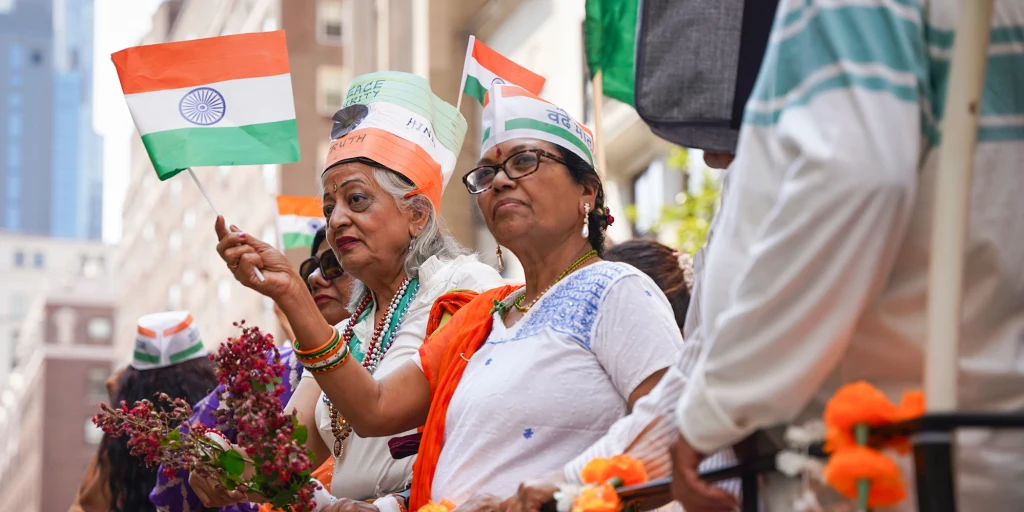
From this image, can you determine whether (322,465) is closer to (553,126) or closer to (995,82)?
(553,126)

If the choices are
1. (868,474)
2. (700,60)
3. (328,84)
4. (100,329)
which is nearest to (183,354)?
(700,60)

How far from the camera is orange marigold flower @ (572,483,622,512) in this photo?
309cm

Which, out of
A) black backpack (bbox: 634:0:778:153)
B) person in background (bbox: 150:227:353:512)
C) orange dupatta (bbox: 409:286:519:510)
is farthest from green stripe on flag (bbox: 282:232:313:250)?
black backpack (bbox: 634:0:778:153)

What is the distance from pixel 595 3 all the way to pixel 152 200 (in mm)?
68738

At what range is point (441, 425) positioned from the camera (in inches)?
164

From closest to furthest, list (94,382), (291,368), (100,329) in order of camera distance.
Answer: (291,368) → (94,382) → (100,329)

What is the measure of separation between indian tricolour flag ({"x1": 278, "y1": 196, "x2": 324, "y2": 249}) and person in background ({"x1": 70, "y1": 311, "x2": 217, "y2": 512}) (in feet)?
2.14

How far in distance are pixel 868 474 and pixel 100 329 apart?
9710 centimetres

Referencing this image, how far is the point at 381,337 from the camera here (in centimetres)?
510

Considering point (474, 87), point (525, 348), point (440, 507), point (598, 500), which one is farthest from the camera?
point (474, 87)

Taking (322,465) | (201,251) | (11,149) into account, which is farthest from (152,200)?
(11,149)

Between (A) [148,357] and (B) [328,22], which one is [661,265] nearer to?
(A) [148,357]

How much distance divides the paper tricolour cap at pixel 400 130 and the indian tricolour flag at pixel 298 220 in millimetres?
2001

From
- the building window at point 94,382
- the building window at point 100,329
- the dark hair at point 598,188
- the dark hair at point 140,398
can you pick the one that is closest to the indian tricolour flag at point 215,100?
the dark hair at point 598,188
